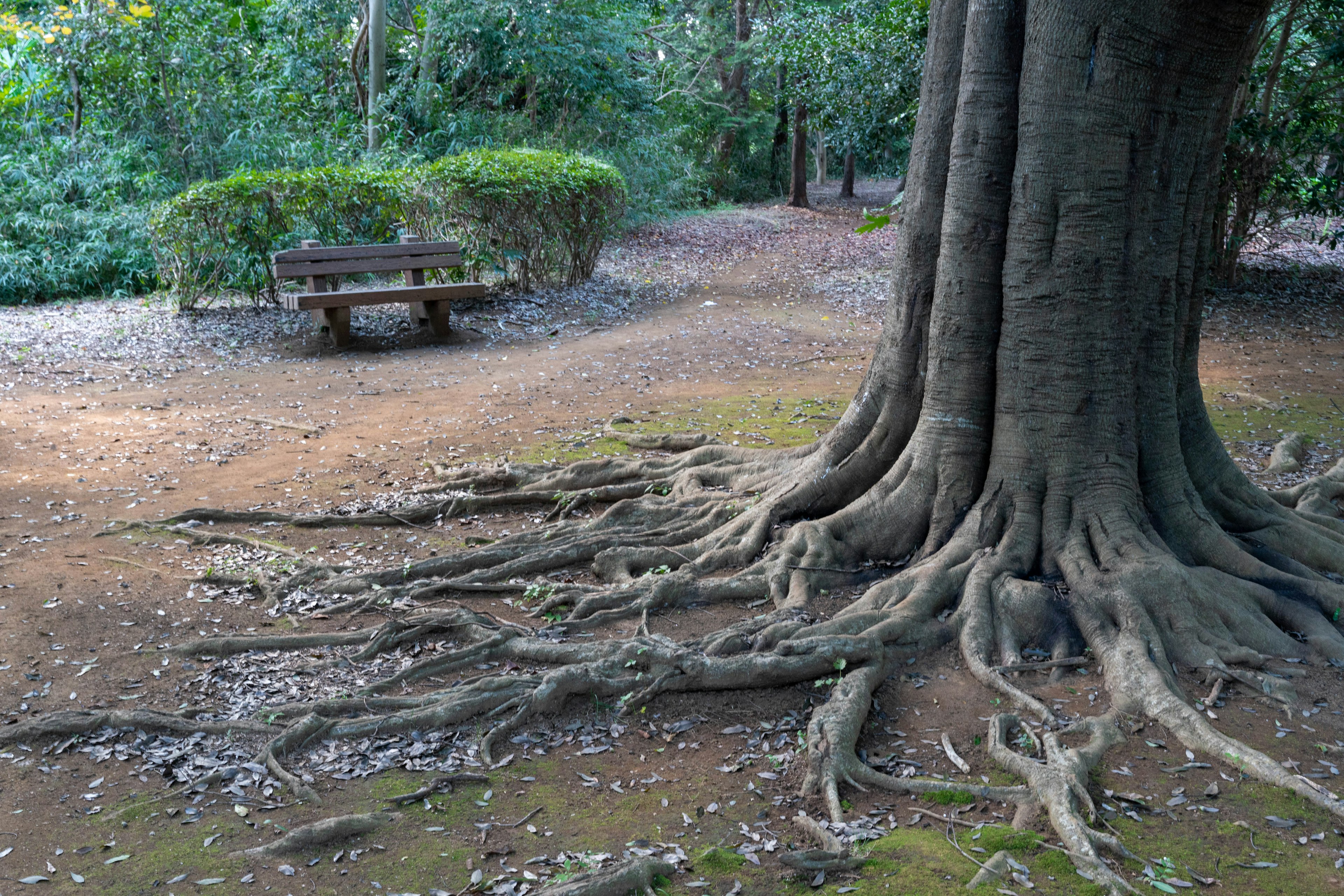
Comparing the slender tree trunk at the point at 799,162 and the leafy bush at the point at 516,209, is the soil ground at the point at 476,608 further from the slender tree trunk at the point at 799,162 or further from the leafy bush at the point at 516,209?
the slender tree trunk at the point at 799,162

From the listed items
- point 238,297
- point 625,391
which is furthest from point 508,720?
point 238,297

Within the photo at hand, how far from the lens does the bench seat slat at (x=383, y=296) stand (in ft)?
35.6

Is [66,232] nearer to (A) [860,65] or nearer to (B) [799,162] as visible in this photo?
(A) [860,65]

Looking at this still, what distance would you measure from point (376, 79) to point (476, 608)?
1575cm

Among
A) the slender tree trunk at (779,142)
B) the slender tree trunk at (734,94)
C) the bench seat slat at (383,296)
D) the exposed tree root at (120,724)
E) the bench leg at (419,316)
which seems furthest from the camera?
the slender tree trunk at (779,142)

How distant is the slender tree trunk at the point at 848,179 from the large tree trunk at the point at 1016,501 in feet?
86.8

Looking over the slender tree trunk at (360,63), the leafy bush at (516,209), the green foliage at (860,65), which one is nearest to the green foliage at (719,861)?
the leafy bush at (516,209)

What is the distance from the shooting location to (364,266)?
450 inches

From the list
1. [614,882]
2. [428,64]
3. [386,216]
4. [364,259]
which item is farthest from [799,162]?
[614,882]

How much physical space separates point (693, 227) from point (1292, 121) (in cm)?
1239

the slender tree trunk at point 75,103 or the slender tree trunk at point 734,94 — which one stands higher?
the slender tree trunk at point 734,94

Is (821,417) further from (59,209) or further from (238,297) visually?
(59,209)

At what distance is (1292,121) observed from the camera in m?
12.8

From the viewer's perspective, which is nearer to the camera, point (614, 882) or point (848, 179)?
point (614, 882)
